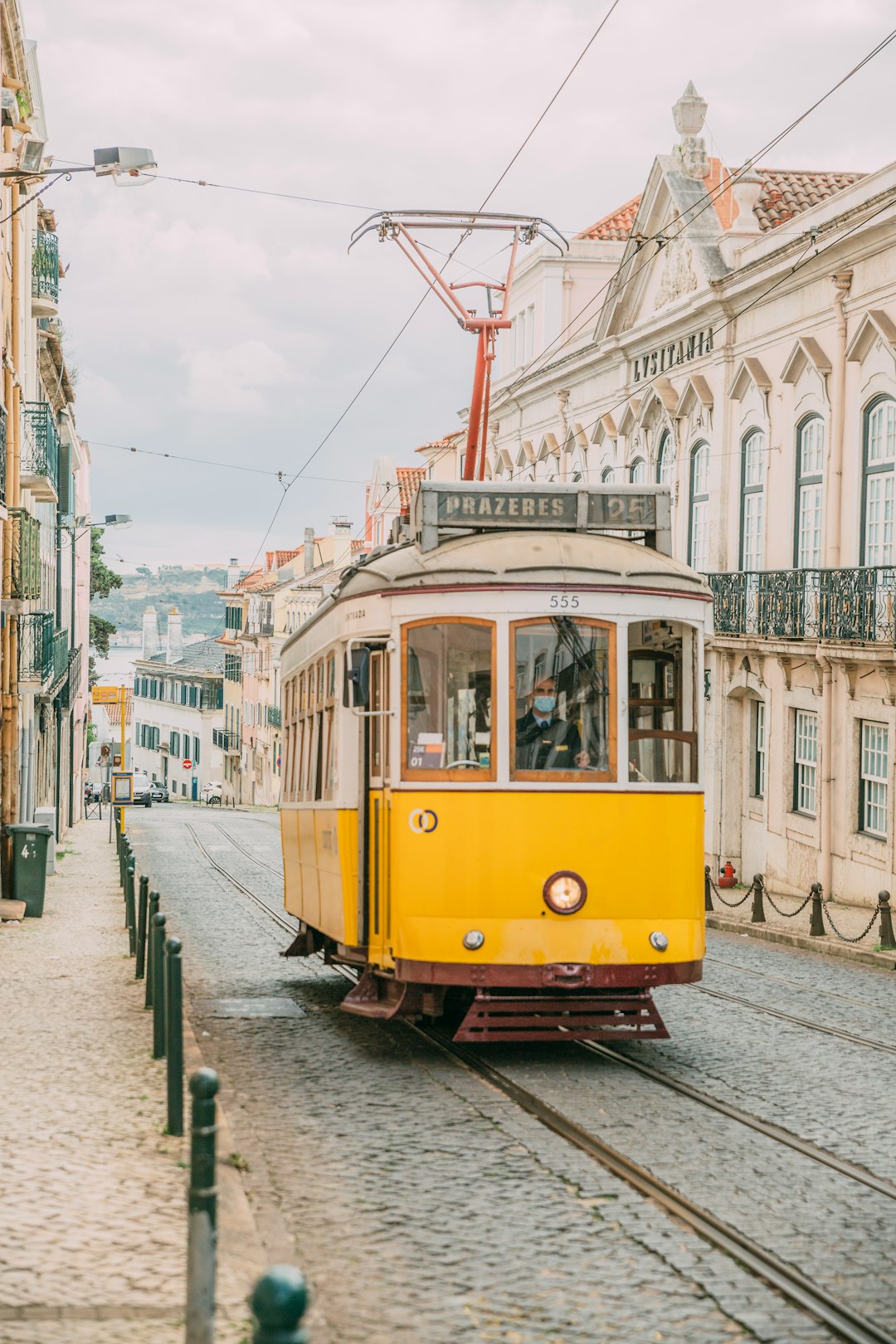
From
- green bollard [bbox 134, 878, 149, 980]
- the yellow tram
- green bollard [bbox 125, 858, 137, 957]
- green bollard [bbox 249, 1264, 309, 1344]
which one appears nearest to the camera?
green bollard [bbox 249, 1264, 309, 1344]

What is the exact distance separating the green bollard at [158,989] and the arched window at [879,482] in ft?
50.9

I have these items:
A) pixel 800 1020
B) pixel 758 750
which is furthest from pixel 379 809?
pixel 758 750

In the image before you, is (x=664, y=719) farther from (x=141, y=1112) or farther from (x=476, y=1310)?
(x=476, y=1310)

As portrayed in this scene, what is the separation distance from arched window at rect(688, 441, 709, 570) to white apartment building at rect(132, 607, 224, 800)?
67402 millimetres

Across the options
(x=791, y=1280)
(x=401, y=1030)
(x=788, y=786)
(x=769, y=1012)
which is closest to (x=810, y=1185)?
(x=791, y=1280)

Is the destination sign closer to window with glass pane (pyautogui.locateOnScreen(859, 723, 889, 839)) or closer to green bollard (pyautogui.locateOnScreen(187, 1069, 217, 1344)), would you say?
green bollard (pyautogui.locateOnScreen(187, 1069, 217, 1344))

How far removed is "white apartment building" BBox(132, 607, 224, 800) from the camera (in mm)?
101375

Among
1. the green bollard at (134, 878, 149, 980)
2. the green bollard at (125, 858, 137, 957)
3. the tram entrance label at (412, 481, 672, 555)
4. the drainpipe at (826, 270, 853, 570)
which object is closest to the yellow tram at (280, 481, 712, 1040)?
the tram entrance label at (412, 481, 672, 555)

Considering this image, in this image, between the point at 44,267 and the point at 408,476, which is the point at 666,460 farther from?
the point at 408,476

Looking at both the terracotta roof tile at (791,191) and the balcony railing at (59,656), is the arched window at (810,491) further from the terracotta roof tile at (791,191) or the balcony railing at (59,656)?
the balcony railing at (59,656)

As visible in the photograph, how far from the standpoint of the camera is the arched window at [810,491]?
27.5m

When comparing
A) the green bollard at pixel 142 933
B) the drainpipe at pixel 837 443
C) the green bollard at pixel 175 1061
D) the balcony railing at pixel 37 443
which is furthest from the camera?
the balcony railing at pixel 37 443

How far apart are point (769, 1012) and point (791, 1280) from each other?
7379 millimetres

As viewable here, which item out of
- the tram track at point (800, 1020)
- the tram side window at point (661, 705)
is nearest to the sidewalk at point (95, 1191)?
the tram side window at point (661, 705)
